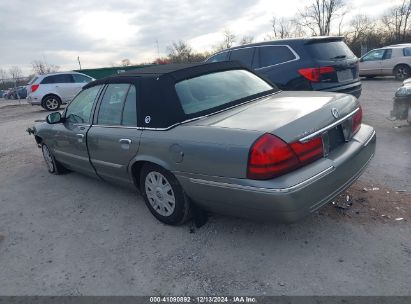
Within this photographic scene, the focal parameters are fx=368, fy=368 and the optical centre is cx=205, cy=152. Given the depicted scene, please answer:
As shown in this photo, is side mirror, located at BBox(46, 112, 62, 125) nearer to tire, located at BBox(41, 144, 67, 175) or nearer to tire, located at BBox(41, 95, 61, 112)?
tire, located at BBox(41, 144, 67, 175)

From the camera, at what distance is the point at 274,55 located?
22.9ft

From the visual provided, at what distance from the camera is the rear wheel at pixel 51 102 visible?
Answer: 16156mm

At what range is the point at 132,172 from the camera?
385 cm

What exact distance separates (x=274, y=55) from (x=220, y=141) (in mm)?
4631

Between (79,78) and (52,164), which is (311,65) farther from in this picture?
(79,78)

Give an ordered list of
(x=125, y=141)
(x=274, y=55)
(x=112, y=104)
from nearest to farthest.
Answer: (x=125, y=141) → (x=112, y=104) → (x=274, y=55)

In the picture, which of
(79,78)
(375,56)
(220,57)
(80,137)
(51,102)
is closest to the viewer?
(80,137)

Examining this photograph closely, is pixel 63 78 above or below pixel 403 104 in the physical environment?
above

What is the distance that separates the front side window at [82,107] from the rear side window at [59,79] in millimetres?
12397

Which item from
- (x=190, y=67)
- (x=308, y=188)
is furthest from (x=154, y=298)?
(x=190, y=67)

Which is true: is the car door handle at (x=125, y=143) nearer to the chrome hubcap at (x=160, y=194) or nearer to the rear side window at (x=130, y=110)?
the rear side window at (x=130, y=110)

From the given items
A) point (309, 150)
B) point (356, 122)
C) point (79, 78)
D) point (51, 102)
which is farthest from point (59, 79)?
point (309, 150)

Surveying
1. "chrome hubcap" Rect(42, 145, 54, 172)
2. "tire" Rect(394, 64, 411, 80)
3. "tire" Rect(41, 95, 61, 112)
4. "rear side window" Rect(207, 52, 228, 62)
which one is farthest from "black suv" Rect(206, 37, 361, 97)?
"tire" Rect(41, 95, 61, 112)

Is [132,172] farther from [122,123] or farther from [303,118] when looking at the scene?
[303,118]
